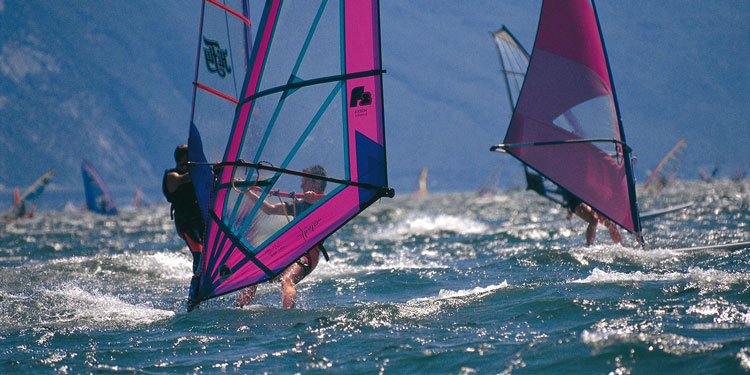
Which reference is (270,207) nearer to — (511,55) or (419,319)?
(419,319)

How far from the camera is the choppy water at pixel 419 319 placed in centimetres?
478

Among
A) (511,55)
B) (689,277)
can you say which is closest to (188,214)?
(689,277)

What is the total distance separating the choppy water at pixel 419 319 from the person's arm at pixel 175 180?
1.30 metres

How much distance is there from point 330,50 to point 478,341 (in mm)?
2879

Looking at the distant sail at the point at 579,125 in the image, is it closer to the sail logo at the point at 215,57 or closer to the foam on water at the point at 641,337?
the sail logo at the point at 215,57

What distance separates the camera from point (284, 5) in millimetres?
6309

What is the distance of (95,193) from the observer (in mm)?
33031

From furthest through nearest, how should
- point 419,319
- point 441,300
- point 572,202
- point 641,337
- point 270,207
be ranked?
point 572,202, point 441,300, point 270,207, point 419,319, point 641,337

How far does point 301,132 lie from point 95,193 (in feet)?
96.2

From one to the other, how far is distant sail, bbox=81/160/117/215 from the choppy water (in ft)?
72.1

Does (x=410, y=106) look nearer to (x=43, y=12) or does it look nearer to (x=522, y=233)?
(x=43, y=12)

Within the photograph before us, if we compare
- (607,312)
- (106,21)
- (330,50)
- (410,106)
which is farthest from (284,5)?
(106,21)

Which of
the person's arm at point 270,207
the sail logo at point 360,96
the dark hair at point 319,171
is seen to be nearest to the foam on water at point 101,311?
the person's arm at point 270,207

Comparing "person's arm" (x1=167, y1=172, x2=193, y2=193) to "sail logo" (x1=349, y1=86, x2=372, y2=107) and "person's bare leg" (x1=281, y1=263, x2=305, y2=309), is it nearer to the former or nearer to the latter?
"person's bare leg" (x1=281, y1=263, x2=305, y2=309)
